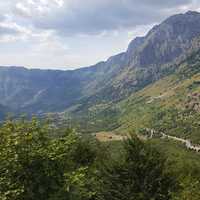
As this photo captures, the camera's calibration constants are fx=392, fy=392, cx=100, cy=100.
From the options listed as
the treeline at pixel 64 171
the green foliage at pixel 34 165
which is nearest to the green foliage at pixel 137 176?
the treeline at pixel 64 171

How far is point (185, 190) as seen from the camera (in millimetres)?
38219

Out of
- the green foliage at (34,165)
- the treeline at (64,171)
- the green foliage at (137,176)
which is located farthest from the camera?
the green foliage at (137,176)

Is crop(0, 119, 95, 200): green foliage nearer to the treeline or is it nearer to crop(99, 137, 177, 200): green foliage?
the treeline

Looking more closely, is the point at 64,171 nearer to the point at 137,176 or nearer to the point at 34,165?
the point at 34,165

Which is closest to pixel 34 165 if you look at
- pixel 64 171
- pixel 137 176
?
pixel 64 171

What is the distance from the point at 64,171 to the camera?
28.0m

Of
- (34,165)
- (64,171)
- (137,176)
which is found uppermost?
(34,165)

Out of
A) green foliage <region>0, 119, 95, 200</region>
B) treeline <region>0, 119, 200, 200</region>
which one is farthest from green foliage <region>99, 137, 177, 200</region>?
green foliage <region>0, 119, 95, 200</region>

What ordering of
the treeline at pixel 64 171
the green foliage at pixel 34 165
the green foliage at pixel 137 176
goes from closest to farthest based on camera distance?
the green foliage at pixel 34 165
the treeline at pixel 64 171
the green foliage at pixel 137 176

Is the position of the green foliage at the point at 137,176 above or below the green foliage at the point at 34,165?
below

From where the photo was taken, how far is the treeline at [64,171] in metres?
24.1

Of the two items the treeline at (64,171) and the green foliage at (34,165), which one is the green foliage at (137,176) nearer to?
the treeline at (64,171)

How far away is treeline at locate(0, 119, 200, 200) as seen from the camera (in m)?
24.1

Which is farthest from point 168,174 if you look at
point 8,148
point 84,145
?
point 84,145
